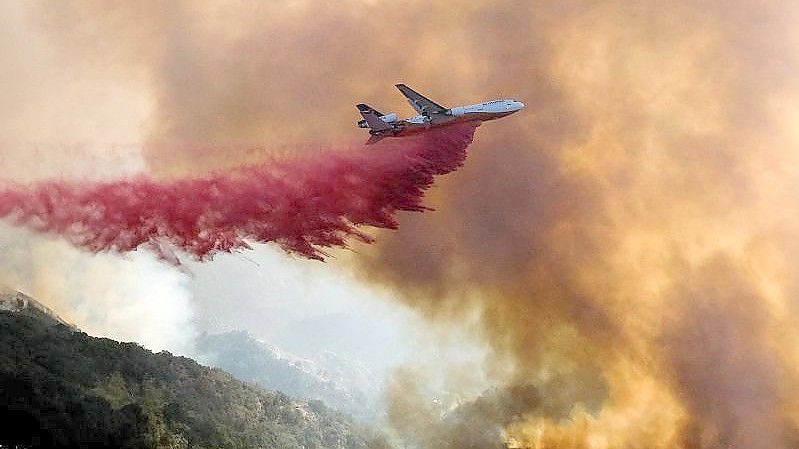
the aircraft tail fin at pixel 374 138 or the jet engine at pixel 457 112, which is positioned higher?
the jet engine at pixel 457 112

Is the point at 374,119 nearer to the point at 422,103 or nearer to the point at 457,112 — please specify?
the point at 422,103

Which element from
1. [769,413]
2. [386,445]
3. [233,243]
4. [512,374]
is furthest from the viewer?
[386,445]

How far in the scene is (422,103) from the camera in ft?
228

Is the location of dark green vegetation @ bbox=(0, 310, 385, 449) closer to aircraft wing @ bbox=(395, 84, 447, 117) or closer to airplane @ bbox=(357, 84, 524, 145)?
airplane @ bbox=(357, 84, 524, 145)

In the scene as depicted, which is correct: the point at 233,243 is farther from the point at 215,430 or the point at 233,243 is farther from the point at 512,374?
the point at 215,430

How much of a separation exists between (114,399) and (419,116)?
70.0 metres

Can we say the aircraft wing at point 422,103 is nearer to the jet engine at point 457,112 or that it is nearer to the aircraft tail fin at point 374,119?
the jet engine at point 457,112

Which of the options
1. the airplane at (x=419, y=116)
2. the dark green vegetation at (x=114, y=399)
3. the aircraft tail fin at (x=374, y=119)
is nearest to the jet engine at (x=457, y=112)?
the airplane at (x=419, y=116)

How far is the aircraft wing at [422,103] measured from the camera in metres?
69.1

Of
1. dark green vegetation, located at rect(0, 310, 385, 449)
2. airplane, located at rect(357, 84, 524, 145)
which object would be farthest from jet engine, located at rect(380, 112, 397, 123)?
dark green vegetation, located at rect(0, 310, 385, 449)

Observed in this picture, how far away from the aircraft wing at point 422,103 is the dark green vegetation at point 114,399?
198 ft

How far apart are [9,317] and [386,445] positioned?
88.0 metres

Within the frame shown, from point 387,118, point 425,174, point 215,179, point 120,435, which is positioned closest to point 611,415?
point 425,174

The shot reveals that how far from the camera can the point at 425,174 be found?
228ft
